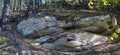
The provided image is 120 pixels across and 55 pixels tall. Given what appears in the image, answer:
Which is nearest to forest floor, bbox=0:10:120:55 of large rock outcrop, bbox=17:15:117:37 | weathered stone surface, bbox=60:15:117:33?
weathered stone surface, bbox=60:15:117:33

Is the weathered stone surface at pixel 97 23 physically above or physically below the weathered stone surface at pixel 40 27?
above

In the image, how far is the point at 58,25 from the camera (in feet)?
50.4

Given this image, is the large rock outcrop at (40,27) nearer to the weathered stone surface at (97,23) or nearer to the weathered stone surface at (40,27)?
the weathered stone surface at (40,27)

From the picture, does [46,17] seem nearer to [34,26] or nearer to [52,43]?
[34,26]

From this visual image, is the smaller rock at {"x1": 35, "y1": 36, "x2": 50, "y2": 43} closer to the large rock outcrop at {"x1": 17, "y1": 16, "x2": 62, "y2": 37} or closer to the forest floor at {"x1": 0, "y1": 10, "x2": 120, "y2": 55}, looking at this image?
the forest floor at {"x1": 0, "y1": 10, "x2": 120, "y2": 55}

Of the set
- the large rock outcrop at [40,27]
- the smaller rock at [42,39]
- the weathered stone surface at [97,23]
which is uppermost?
the weathered stone surface at [97,23]

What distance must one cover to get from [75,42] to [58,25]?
105 inches

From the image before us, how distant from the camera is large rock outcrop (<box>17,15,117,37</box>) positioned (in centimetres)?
A: 1435

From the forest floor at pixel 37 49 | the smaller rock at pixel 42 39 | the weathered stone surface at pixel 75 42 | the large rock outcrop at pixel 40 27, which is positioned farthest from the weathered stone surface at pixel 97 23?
the smaller rock at pixel 42 39

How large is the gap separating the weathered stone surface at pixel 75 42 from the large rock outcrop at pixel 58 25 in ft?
2.39

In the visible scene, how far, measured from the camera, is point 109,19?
14445 millimetres

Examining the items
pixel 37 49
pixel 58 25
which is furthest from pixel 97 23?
pixel 37 49

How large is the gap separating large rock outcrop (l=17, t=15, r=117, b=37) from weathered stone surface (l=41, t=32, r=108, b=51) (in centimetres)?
73

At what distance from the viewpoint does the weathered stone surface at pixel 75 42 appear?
13.1m
